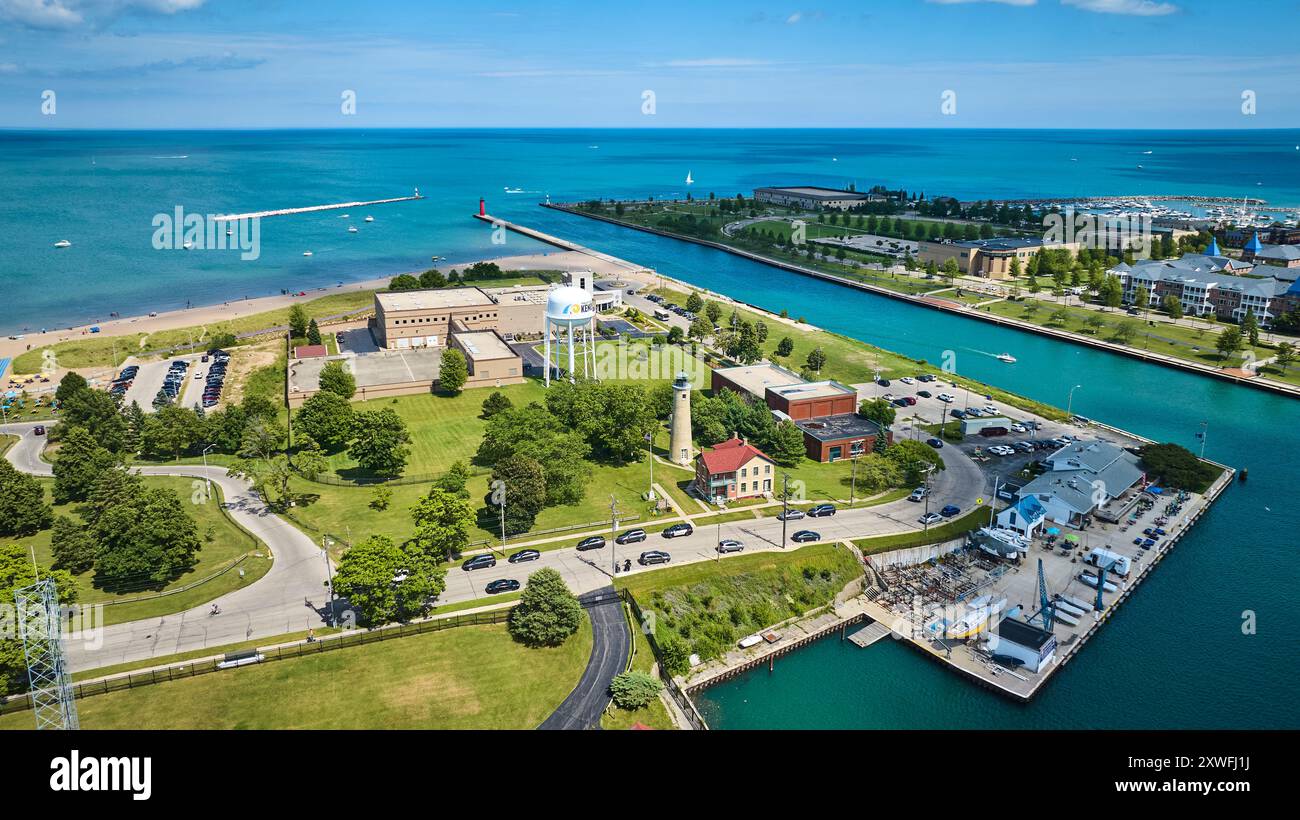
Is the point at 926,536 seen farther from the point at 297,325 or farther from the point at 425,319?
the point at 297,325

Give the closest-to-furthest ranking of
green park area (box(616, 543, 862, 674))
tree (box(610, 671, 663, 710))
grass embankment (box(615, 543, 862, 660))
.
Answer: tree (box(610, 671, 663, 710)) < green park area (box(616, 543, 862, 674)) < grass embankment (box(615, 543, 862, 660))

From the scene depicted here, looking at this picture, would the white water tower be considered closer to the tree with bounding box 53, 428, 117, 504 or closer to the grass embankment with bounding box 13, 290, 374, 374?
the tree with bounding box 53, 428, 117, 504

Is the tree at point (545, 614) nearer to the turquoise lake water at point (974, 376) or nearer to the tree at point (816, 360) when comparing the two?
the turquoise lake water at point (974, 376)

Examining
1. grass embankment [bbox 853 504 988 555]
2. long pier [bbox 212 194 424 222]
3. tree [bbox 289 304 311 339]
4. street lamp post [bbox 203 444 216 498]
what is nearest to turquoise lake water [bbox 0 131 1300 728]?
long pier [bbox 212 194 424 222]

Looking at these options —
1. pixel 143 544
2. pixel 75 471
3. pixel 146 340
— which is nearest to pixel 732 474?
pixel 143 544

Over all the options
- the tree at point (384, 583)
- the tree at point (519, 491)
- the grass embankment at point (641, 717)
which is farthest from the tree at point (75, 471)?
the grass embankment at point (641, 717)

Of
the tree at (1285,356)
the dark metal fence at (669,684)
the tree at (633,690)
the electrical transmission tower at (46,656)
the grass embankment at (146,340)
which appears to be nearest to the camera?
the electrical transmission tower at (46,656)
